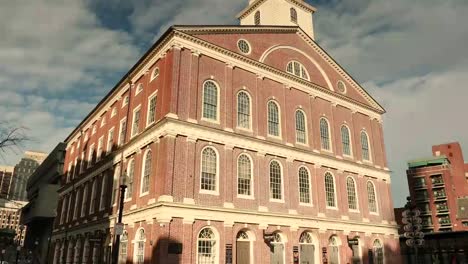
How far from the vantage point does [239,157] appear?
2634 centimetres

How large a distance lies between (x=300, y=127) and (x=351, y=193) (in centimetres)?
762

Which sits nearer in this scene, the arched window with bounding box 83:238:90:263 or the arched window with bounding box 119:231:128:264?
the arched window with bounding box 119:231:128:264

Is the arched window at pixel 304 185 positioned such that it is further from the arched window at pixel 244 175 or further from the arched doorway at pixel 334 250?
the arched window at pixel 244 175

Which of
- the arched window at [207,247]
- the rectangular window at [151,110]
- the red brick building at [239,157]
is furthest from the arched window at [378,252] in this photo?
the rectangular window at [151,110]

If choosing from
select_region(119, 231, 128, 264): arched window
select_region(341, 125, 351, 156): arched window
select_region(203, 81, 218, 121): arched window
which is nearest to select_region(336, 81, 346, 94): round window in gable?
select_region(341, 125, 351, 156): arched window

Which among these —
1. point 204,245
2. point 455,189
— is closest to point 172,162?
point 204,245

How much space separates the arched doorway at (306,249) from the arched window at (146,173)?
11.8 m

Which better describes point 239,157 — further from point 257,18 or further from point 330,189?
point 257,18

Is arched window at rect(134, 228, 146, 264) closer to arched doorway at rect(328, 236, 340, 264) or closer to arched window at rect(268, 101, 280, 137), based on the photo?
arched window at rect(268, 101, 280, 137)

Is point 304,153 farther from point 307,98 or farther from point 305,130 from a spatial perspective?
point 307,98

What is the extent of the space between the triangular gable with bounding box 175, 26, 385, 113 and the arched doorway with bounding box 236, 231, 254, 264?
13167 mm

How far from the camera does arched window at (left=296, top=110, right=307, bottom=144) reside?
31.3 meters

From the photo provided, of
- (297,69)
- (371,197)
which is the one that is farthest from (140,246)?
(371,197)

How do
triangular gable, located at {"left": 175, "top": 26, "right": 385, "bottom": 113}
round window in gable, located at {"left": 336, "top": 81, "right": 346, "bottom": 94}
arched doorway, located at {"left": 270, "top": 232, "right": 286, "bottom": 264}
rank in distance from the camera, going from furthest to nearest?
round window in gable, located at {"left": 336, "top": 81, "right": 346, "bottom": 94}, triangular gable, located at {"left": 175, "top": 26, "right": 385, "bottom": 113}, arched doorway, located at {"left": 270, "top": 232, "right": 286, "bottom": 264}
